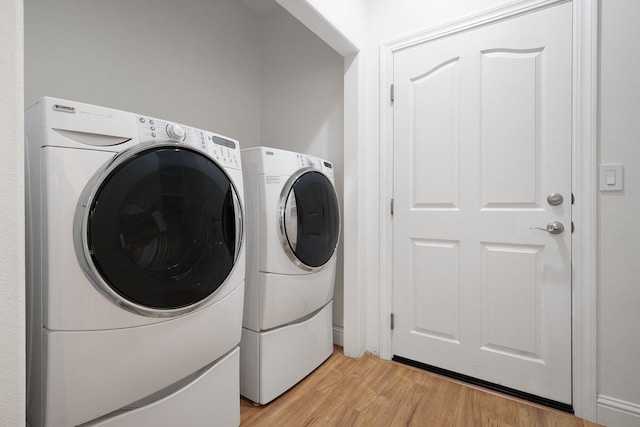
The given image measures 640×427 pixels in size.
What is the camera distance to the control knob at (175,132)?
3.26 feet

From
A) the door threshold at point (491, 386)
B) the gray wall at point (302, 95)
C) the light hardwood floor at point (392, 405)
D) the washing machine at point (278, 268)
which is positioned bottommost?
the light hardwood floor at point (392, 405)

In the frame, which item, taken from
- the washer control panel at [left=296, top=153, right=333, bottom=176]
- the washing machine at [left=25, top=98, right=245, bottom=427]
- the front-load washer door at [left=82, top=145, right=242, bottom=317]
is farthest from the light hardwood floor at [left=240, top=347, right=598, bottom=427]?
the washer control panel at [left=296, top=153, right=333, bottom=176]

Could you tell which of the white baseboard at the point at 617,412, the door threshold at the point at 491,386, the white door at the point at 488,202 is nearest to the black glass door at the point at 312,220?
the white door at the point at 488,202

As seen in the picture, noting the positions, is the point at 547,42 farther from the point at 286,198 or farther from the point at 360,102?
the point at 286,198

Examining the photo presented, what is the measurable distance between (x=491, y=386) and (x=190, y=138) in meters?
1.87

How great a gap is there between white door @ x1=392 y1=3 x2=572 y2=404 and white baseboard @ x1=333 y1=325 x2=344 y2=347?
359mm

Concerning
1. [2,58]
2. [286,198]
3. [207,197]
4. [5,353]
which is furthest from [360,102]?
[5,353]

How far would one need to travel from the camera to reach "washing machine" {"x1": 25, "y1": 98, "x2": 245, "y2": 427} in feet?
2.50

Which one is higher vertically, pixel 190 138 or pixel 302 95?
pixel 302 95

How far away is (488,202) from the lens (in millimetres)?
1575

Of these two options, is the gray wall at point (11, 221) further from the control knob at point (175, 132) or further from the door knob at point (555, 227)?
the door knob at point (555, 227)

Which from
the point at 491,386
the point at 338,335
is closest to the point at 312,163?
the point at 338,335

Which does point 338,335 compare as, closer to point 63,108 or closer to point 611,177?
point 611,177

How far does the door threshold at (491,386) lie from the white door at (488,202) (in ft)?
Answer: 0.08
